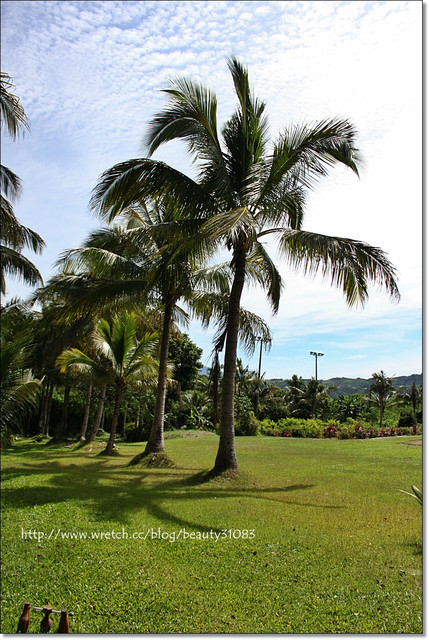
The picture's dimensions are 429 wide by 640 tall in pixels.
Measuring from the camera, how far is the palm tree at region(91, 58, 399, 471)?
7449mm

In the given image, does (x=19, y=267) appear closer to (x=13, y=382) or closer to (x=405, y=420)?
(x=13, y=382)

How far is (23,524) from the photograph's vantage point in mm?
5734

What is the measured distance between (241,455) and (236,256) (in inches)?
264

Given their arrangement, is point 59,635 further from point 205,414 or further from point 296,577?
point 205,414

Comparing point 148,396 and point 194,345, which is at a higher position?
point 194,345

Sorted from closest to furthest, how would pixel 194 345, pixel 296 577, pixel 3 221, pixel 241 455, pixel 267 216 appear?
pixel 296 577
pixel 267 216
pixel 3 221
pixel 241 455
pixel 194 345

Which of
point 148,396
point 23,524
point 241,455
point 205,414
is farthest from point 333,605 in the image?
point 205,414

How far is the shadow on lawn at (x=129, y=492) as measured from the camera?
6234 millimetres

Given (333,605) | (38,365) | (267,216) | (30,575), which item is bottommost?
(30,575)

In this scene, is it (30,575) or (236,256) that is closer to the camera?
(30,575)

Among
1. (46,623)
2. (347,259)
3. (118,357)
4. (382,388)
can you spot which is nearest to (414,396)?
(347,259)

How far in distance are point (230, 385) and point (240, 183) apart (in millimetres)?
4057

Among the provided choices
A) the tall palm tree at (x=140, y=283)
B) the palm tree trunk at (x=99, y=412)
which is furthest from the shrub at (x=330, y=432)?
the tall palm tree at (x=140, y=283)

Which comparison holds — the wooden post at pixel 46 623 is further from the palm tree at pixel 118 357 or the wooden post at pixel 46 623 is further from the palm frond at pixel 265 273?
the palm tree at pixel 118 357
